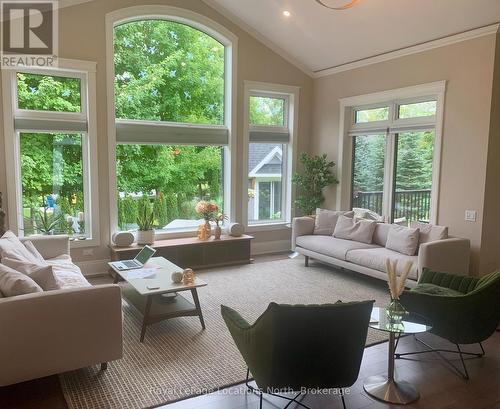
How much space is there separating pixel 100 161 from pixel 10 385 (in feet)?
10.8

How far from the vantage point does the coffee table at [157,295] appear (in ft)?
11.8

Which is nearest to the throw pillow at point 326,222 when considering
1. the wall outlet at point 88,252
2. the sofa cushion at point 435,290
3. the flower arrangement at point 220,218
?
the flower arrangement at point 220,218

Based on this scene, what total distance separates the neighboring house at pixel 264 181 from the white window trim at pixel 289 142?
0.12 m

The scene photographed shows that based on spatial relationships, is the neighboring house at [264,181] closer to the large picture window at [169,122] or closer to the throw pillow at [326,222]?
the large picture window at [169,122]

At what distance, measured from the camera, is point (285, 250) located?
7.28 meters

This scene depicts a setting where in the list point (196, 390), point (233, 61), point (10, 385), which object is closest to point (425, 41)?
point (233, 61)

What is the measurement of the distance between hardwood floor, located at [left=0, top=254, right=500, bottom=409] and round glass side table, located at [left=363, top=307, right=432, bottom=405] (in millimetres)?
52

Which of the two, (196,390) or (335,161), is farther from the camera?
(335,161)

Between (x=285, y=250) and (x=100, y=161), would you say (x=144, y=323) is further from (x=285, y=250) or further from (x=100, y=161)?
(x=285, y=250)

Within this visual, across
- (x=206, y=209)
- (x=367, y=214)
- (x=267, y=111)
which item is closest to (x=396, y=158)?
(x=367, y=214)

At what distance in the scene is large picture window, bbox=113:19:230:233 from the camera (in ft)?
19.2

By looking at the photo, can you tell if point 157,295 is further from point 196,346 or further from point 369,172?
point 369,172

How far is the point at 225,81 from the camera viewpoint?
6539 mm

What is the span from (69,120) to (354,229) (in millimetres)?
4091
